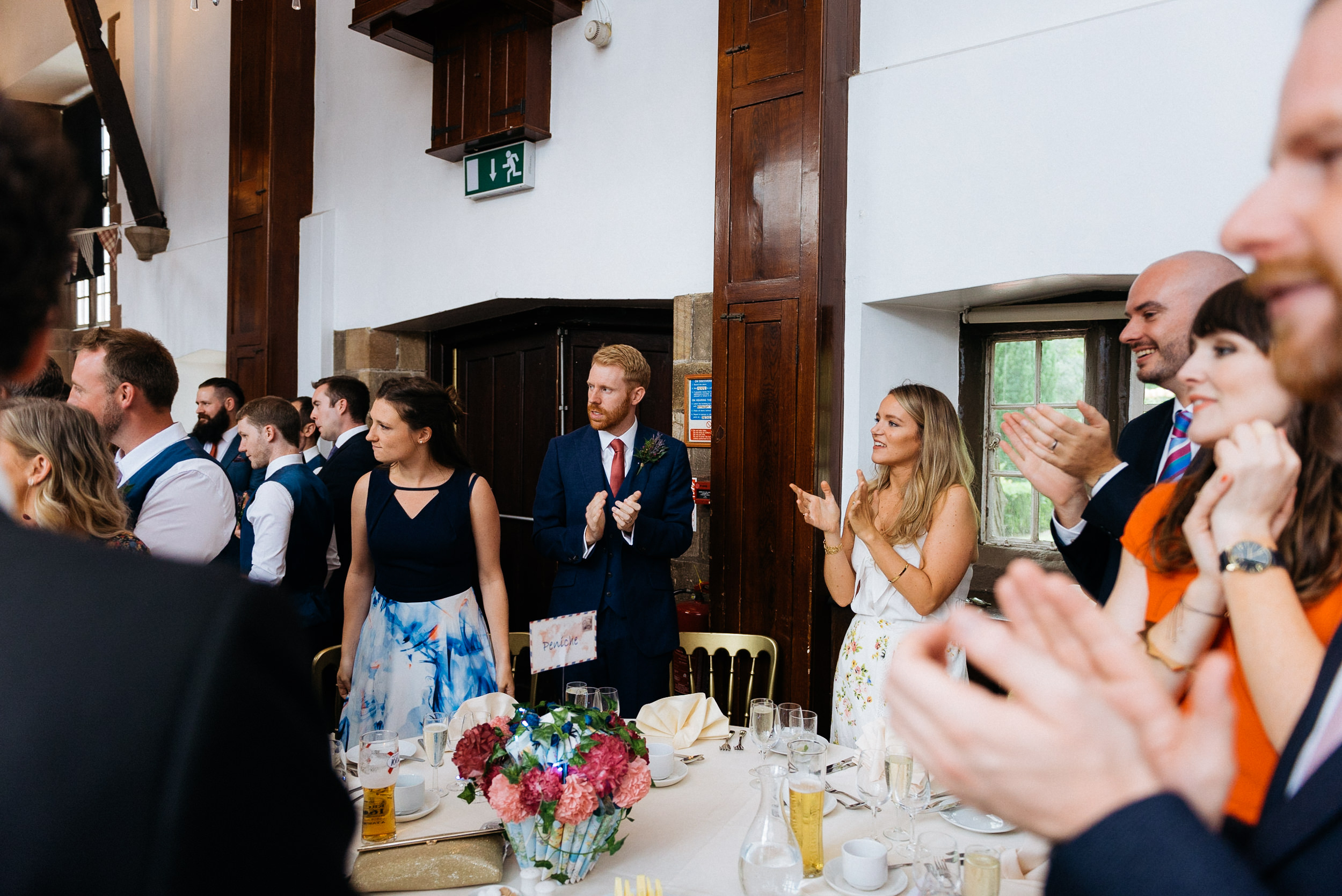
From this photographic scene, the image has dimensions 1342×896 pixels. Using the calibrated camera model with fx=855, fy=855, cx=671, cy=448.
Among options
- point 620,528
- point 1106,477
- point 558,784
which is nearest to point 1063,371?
point 1106,477

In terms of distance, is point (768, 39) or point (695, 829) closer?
point (695, 829)

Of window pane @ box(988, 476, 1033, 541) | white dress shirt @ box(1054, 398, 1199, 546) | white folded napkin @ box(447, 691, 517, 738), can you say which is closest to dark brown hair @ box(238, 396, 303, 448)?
white folded napkin @ box(447, 691, 517, 738)

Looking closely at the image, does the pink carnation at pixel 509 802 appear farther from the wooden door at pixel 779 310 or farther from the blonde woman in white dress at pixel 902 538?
the wooden door at pixel 779 310

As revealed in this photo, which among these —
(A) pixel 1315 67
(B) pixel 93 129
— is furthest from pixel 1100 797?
(B) pixel 93 129

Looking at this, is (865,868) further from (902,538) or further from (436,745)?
(902,538)

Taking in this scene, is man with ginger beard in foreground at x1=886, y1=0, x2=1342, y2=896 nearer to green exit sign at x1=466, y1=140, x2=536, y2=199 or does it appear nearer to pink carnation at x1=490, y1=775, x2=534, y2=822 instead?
pink carnation at x1=490, y1=775, x2=534, y2=822

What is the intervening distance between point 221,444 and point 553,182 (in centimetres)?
260

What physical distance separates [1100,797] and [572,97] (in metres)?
4.78

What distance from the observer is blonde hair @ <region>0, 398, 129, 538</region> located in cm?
213

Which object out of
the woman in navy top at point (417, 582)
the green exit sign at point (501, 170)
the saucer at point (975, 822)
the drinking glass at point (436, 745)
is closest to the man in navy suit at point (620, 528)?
the woman in navy top at point (417, 582)

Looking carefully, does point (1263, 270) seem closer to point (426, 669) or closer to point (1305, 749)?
point (1305, 749)

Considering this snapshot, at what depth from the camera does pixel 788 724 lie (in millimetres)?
2105

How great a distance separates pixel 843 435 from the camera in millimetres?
3768

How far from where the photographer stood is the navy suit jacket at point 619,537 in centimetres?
332
